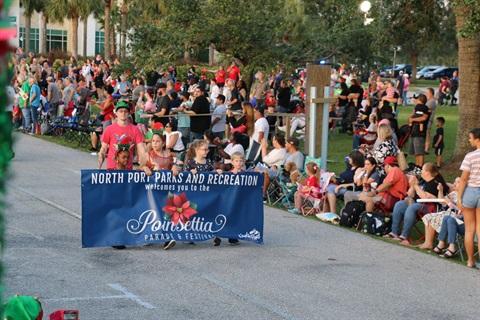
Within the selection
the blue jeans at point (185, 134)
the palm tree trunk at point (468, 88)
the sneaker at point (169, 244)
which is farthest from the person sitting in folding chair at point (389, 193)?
the blue jeans at point (185, 134)

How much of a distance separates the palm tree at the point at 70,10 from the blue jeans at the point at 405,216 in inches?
2427

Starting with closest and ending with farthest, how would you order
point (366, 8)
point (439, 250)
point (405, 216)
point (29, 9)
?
1. point (439, 250)
2. point (405, 216)
3. point (366, 8)
4. point (29, 9)

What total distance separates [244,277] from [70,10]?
2596 inches

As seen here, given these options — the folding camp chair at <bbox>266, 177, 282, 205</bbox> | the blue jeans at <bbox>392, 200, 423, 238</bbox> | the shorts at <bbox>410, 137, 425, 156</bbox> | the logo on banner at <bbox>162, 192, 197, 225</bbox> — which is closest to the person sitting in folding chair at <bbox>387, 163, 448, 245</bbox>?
the blue jeans at <bbox>392, 200, 423, 238</bbox>

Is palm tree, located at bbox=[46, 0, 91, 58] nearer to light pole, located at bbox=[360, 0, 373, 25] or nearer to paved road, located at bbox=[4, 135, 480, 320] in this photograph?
light pole, located at bbox=[360, 0, 373, 25]

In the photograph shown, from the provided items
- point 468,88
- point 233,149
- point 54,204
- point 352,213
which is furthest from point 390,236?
point 468,88

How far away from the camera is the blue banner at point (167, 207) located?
11.9 metres

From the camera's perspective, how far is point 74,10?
74.1m

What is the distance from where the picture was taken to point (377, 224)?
14148 mm

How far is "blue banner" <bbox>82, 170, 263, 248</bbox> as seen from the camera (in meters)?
11.9

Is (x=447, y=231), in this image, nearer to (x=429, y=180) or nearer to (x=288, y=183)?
(x=429, y=180)

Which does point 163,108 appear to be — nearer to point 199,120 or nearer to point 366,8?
point 199,120

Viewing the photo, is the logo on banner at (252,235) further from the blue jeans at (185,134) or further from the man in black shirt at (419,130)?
the blue jeans at (185,134)

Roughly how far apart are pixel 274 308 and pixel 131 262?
258 centimetres
